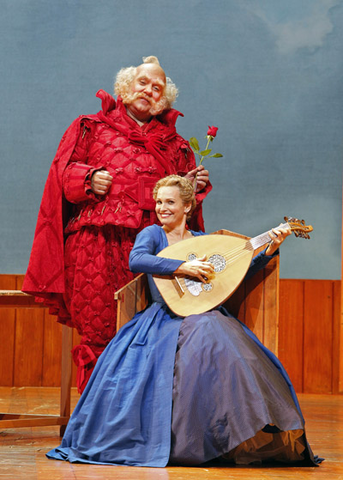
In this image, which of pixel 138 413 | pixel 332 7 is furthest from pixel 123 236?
pixel 332 7

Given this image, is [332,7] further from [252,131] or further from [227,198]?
[227,198]

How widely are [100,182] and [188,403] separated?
114 cm

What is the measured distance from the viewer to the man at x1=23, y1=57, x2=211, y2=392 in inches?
137

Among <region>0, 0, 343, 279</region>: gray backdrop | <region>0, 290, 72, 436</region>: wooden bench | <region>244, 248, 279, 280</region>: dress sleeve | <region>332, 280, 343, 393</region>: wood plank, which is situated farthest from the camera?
<region>0, 0, 343, 279</region>: gray backdrop

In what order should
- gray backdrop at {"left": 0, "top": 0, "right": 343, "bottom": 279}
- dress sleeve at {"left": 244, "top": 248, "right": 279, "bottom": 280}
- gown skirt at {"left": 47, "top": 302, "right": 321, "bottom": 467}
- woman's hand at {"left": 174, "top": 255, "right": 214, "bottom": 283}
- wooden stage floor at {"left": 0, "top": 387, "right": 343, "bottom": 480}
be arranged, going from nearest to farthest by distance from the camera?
wooden stage floor at {"left": 0, "top": 387, "right": 343, "bottom": 480}, gown skirt at {"left": 47, "top": 302, "right": 321, "bottom": 467}, woman's hand at {"left": 174, "top": 255, "right": 214, "bottom": 283}, dress sleeve at {"left": 244, "top": 248, "right": 279, "bottom": 280}, gray backdrop at {"left": 0, "top": 0, "right": 343, "bottom": 279}

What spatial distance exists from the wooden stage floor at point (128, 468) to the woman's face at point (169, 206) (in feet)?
3.58

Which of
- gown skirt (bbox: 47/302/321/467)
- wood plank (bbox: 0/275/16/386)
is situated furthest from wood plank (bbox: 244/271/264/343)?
wood plank (bbox: 0/275/16/386)

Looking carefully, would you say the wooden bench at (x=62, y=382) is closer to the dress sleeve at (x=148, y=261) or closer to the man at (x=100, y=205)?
the man at (x=100, y=205)

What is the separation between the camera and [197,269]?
3.13m

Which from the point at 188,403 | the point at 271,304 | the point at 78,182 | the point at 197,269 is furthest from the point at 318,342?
the point at 188,403

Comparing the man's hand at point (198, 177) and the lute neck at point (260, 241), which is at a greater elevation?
the man's hand at point (198, 177)

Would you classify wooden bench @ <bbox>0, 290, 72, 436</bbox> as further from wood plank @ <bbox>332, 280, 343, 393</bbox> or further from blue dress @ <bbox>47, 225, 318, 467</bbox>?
wood plank @ <bbox>332, 280, 343, 393</bbox>

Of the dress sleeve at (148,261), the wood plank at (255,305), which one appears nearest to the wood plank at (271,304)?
the wood plank at (255,305)

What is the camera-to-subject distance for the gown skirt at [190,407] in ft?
9.18
